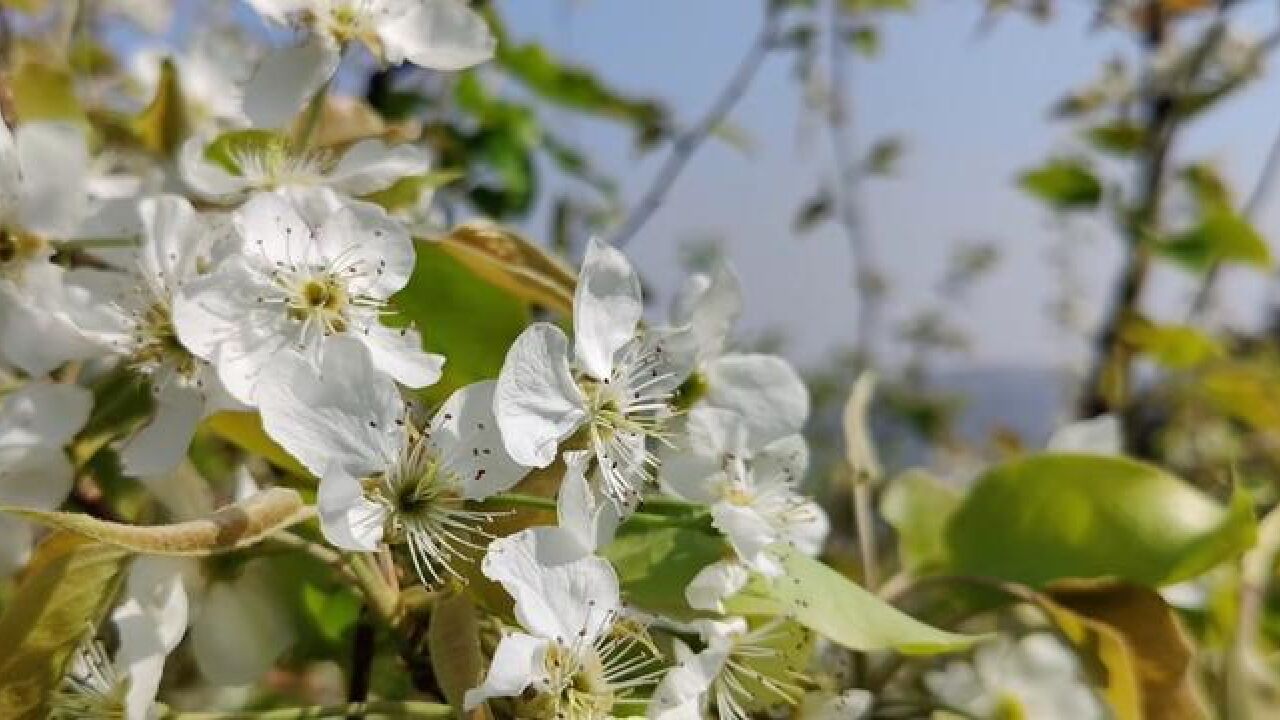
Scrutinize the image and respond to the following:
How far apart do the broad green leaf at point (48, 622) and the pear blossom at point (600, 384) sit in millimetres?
126

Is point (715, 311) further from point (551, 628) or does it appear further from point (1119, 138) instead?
point (1119, 138)

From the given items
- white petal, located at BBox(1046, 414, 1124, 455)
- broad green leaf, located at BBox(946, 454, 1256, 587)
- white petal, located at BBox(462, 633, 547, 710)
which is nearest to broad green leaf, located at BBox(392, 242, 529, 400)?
white petal, located at BBox(462, 633, 547, 710)

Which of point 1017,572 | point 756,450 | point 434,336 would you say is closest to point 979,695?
point 1017,572

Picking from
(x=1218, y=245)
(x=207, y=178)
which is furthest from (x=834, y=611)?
(x=1218, y=245)

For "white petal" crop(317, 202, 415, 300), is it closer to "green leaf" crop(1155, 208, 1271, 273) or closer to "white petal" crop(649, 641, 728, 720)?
"white petal" crop(649, 641, 728, 720)

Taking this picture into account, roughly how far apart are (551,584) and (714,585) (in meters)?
0.07

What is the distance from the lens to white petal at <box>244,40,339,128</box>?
1.69 feet

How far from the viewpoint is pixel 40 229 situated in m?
0.51

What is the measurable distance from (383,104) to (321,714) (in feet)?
2.31

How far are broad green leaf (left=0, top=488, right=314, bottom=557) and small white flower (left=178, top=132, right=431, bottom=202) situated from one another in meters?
0.14

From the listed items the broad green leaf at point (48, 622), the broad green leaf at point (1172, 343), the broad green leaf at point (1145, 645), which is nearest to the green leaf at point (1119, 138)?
the broad green leaf at point (1172, 343)

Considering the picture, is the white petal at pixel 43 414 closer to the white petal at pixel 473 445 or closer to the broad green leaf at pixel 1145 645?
the white petal at pixel 473 445

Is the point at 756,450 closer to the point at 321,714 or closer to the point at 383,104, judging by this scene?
the point at 321,714

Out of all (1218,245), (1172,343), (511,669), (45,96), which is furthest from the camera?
(1218,245)
